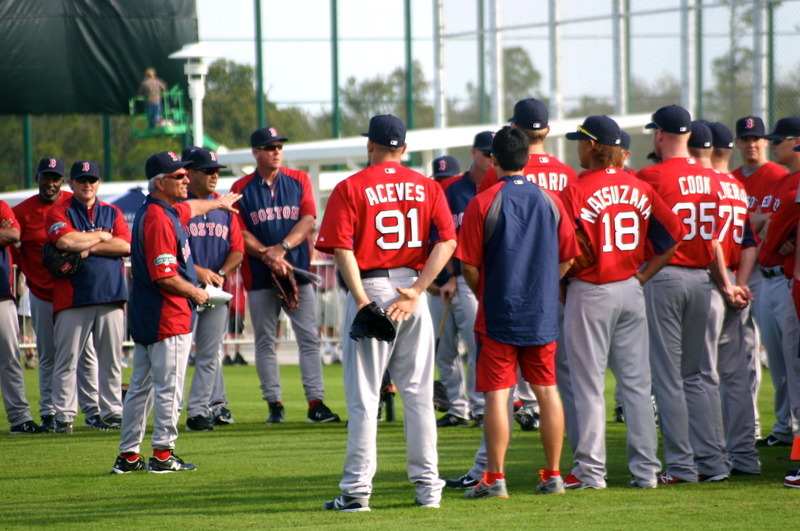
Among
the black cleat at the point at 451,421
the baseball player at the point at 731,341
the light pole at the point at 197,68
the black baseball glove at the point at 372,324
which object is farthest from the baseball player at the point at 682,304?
the light pole at the point at 197,68

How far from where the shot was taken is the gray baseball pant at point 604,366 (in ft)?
23.3

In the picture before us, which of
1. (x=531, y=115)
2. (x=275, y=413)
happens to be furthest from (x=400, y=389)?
(x=275, y=413)

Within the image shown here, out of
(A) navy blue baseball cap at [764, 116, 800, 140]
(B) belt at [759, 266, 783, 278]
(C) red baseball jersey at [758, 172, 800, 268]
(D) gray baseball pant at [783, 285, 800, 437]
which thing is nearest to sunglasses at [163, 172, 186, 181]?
(C) red baseball jersey at [758, 172, 800, 268]

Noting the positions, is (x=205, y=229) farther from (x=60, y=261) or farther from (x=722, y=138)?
(x=722, y=138)

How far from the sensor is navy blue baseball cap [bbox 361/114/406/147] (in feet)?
22.1

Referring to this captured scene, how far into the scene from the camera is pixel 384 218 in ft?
21.7

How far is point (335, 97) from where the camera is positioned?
2955 centimetres

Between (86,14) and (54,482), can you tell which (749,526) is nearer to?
(54,482)

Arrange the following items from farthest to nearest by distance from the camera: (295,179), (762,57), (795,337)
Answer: (762,57)
(295,179)
(795,337)

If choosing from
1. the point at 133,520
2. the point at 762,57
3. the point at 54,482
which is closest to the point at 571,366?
the point at 133,520

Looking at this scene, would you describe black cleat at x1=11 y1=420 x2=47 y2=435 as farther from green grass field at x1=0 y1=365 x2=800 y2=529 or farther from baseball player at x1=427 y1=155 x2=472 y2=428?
baseball player at x1=427 y1=155 x2=472 y2=428

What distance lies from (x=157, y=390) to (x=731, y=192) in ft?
13.3

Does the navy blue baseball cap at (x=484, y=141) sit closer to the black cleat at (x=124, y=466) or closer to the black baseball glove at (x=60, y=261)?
the black baseball glove at (x=60, y=261)

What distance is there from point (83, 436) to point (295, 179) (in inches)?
119
